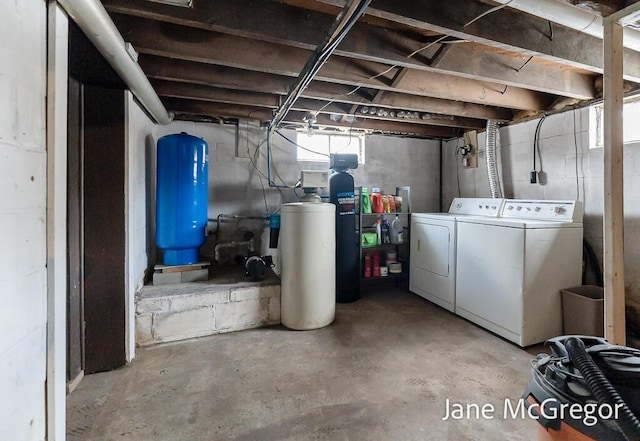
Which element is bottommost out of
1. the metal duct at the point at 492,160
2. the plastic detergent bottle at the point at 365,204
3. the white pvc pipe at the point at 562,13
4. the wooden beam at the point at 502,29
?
the plastic detergent bottle at the point at 365,204

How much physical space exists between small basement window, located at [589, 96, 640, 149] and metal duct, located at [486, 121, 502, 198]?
807mm

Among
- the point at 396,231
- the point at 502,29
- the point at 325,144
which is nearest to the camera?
the point at 502,29

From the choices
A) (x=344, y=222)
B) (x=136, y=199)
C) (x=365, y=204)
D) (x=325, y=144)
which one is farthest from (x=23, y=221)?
(x=325, y=144)

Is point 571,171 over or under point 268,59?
under

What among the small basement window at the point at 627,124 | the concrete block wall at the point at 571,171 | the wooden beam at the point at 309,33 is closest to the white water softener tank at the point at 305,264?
the wooden beam at the point at 309,33

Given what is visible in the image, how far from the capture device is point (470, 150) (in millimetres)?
3711

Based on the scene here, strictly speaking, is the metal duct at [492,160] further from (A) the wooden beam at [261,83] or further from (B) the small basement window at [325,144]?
(B) the small basement window at [325,144]

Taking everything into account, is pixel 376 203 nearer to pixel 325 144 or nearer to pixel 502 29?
pixel 325 144

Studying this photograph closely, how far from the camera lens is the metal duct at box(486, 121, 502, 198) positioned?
10.6 feet

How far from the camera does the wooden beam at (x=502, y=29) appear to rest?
4.76 feet

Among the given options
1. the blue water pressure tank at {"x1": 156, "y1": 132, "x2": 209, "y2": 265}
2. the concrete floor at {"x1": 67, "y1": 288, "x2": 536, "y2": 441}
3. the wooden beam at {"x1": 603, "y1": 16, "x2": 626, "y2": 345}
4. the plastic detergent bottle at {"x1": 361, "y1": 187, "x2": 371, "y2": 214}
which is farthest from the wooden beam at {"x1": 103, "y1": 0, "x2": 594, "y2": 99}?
the concrete floor at {"x1": 67, "y1": 288, "x2": 536, "y2": 441}

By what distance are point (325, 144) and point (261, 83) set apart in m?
1.56

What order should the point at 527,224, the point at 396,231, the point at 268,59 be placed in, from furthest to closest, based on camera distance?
the point at 396,231 → the point at 527,224 → the point at 268,59

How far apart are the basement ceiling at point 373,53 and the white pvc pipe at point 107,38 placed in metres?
0.16
